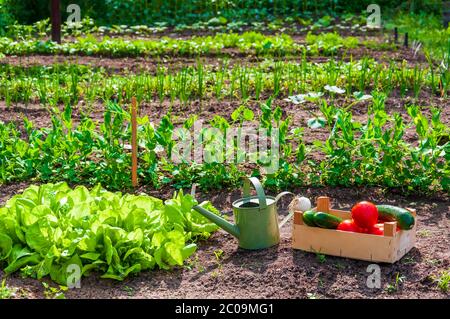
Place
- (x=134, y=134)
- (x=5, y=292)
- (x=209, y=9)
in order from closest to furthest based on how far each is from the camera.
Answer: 1. (x=5, y=292)
2. (x=134, y=134)
3. (x=209, y=9)

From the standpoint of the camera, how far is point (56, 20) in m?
10.1

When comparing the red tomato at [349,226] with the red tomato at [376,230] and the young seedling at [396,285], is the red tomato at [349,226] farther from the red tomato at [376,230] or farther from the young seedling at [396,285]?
the young seedling at [396,285]

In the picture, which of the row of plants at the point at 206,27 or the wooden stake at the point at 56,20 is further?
the row of plants at the point at 206,27

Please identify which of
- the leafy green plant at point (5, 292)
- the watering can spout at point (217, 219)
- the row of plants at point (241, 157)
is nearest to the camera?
the leafy green plant at point (5, 292)

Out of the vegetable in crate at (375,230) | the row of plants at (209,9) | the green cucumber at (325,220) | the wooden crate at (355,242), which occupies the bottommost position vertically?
the wooden crate at (355,242)

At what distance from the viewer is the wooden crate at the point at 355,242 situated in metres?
4.26

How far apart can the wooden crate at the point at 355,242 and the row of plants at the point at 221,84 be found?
2.85m

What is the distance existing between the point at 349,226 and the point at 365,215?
14cm

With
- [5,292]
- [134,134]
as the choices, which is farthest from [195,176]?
[5,292]

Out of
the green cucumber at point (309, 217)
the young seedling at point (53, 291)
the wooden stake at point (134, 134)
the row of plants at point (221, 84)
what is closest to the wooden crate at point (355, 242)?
the green cucumber at point (309, 217)

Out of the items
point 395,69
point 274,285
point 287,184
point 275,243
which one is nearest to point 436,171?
point 287,184

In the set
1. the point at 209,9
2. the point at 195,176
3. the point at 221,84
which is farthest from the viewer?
the point at 209,9

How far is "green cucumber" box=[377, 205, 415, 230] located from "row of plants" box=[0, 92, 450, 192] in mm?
917

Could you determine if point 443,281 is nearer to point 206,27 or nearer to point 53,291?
point 53,291
